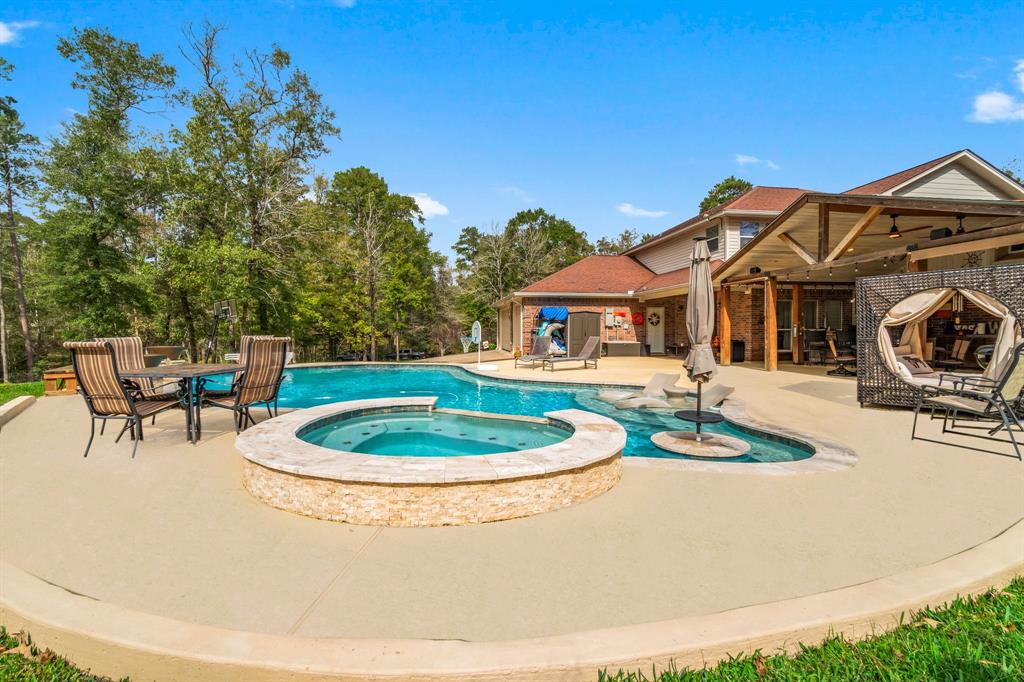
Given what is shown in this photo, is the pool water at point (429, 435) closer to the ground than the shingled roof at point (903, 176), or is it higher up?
closer to the ground

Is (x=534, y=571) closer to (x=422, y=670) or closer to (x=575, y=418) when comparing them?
(x=422, y=670)

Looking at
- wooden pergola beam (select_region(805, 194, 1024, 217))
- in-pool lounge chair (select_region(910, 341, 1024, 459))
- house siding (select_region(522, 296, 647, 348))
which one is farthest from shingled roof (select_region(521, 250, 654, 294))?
in-pool lounge chair (select_region(910, 341, 1024, 459))

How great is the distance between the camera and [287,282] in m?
19.2

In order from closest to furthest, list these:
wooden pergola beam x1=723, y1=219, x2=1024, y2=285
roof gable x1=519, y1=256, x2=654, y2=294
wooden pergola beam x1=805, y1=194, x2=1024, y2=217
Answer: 1. wooden pergola beam x1=723, y1=219, x2=1024, y2=285
2. wooden pergola beam x1=805, y1=194, x2=1024, y2=217
3. roof gable x1=519, y1=256, x2=654, y2=294

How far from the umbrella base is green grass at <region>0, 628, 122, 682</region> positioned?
512 centimetres

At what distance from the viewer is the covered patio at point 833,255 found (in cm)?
800

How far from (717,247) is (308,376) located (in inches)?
594

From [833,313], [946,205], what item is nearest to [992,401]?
[946,205]

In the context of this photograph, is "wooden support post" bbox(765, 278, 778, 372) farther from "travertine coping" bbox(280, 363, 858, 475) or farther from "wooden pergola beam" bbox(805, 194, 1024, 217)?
"travertine coping" bbox(280, 363, 858, 475)

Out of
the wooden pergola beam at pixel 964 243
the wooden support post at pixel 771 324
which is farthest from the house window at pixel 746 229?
the wooden pergola beam at pixel 964 243

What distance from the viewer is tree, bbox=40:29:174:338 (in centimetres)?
1541

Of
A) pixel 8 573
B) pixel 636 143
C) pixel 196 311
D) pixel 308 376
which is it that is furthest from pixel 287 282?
pixel 8 573

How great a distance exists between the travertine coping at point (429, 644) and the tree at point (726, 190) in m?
38.4

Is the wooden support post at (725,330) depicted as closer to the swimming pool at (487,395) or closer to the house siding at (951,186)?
the house siding at (951,186)
